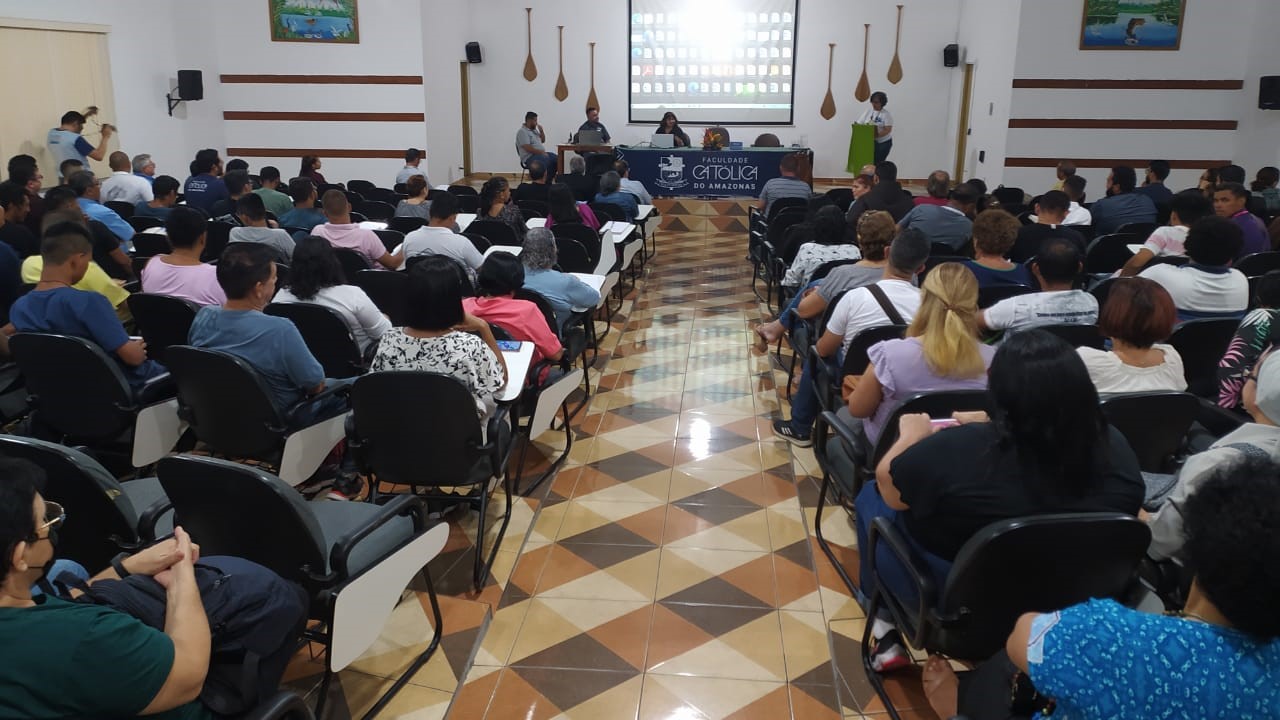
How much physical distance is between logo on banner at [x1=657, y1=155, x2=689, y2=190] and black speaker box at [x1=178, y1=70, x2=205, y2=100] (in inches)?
230

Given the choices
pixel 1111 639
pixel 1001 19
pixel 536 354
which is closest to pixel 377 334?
pixel 536 354

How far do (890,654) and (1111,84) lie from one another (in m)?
10.1

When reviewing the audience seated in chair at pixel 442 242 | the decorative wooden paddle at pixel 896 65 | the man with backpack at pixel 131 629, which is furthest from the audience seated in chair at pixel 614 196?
the decorative wooden paddle at pixel 896 65

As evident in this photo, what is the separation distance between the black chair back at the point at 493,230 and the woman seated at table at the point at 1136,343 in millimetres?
4115

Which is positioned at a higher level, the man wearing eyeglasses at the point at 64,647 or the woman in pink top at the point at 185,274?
the woman in pink top at the point at 185,274

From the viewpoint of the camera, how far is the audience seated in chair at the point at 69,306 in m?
3.32

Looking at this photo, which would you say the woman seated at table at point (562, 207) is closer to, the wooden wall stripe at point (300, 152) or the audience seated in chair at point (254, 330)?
the audience seated in chair at point (254, 330)

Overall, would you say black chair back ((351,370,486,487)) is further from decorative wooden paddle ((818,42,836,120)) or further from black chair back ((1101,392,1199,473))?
decorative wooden paddle ((818,42,836,120))

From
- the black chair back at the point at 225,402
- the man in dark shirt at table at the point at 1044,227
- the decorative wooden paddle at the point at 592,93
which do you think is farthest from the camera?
the decorative wooden paddle at the point at 592,93

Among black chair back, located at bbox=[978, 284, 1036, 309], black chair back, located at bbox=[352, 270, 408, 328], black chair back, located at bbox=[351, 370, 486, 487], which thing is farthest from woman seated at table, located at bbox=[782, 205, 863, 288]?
black chair back, located at bbox=[351, 370, 486, 487]

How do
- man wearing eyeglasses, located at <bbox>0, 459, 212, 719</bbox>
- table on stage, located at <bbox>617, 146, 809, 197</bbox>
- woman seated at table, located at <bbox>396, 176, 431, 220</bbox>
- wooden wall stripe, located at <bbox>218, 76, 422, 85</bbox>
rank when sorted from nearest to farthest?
man wearing eyeglasses, located at <bbox>0, 459, 212, 719</bbox>, woman seated at table, located at <bbox>396, 176, 431, 220</bbox>, table on stage, located at <bbox>617, 146, 809, 197</bbox>, wooden wall stripe, located at <bbox>218, 76, 422, 85</bbox>

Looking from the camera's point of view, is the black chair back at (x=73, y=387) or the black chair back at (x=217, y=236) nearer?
the black chair back at (x=73, y=387)

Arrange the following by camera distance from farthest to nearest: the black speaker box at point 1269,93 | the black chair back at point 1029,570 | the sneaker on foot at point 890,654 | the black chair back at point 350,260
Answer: the black speaker box at point 1269,93 < the black chair back at point 350,260 < the sneaker on foot at point 890,654 < the black chair back at point 1029,570

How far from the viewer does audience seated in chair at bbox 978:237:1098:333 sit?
3.52 m
